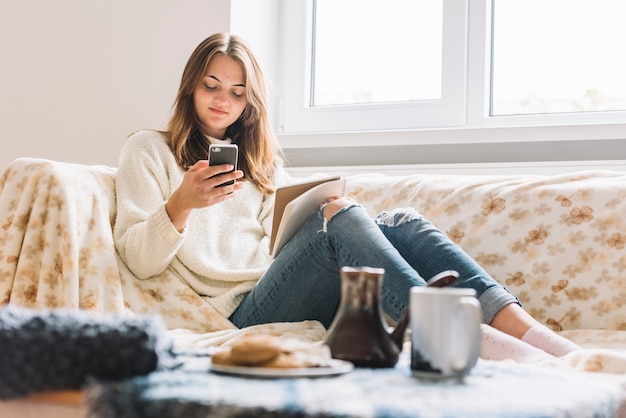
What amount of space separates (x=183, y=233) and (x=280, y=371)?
39.6 inches

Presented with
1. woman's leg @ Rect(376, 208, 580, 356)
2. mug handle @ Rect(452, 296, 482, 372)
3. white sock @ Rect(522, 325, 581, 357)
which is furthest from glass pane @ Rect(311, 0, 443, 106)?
mug handle @ Rect(452, 296, 482, 372)

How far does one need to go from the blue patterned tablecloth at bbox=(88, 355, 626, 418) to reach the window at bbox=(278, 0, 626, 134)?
1.84 meters

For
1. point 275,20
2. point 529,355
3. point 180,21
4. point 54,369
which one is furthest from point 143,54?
point 54,369

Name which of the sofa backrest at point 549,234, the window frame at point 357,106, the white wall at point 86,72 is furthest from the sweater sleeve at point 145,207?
the window frame at point 357,106

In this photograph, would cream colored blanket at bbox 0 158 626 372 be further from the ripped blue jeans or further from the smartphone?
the smartphone

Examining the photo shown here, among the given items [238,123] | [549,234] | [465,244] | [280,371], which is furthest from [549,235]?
[280,371]

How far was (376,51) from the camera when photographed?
2818 millimetres

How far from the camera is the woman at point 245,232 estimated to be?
1534mm

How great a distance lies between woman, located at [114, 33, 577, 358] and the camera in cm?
153

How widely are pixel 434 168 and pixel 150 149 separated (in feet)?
2.94

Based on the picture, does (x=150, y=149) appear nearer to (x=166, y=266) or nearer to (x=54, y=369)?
(x=166, y=266)

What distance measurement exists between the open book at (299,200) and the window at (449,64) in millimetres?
1056

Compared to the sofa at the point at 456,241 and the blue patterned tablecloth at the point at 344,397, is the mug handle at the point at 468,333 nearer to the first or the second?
the blue patterned tablecloth at the point at 344,397

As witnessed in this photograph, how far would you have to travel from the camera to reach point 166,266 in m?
1.85
